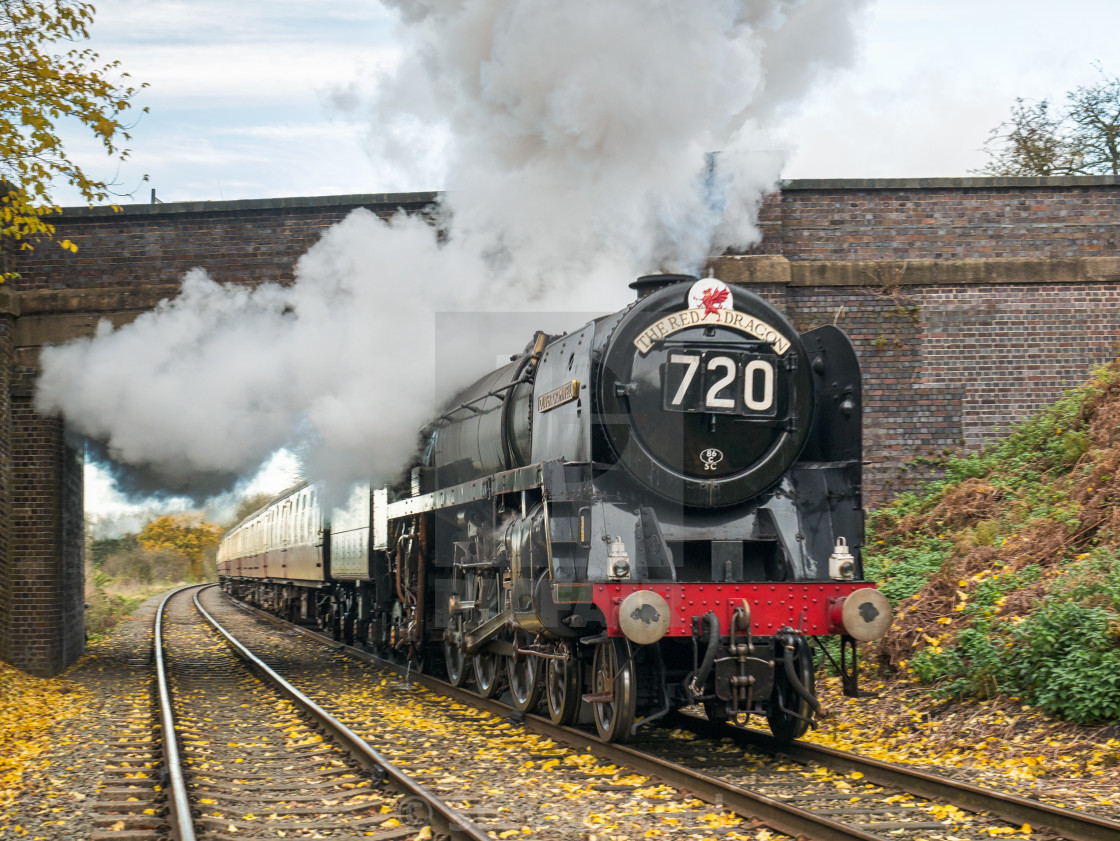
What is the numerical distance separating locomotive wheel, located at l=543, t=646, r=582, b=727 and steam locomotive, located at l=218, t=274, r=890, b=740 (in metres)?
0.01

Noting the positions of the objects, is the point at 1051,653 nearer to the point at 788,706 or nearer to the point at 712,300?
the point at 788,706

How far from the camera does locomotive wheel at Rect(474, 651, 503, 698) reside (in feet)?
31.1

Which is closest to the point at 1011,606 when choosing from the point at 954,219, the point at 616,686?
the point at 616,686

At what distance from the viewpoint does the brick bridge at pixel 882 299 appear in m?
12.7

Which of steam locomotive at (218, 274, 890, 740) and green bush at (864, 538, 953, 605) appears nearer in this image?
steam locomotive at (218, 274, 890, 740)

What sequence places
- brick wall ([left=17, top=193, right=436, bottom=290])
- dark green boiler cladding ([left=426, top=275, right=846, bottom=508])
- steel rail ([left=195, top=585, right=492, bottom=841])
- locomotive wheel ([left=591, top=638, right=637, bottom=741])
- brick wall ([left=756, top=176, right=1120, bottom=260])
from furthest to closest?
brick wall ([left=17, top=193, right=436, bottom=290]) → brick wall ([left=756, top=176, right=1120, bottom=260]) → dark green boiler cladding ([left=426, top=275, right=846, bottom=508]) → locomotive wheel ([left=591, top=638, right=637, bottom=741]) → steel rail ([left=195, top=585, right=492, bottom=841])

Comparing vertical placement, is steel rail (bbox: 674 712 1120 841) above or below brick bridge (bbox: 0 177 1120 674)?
below

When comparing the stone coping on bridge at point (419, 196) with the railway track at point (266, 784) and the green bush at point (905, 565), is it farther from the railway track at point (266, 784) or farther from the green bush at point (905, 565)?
the railway track at point (266, 784)

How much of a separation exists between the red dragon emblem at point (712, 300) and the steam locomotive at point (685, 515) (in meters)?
0.01

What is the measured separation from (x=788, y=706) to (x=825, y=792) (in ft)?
4.04

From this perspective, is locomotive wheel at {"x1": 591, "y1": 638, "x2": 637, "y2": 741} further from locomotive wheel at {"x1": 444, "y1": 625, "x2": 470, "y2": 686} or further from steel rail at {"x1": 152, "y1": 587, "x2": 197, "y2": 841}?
locomotive wheel at {"x1": 444, "y1": 625, "x2": 470, "y2": 686}

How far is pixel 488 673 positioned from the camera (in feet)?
32.0

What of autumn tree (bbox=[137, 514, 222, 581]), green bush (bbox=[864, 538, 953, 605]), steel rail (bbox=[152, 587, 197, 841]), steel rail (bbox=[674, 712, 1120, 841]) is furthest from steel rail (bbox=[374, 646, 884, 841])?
autumn tree (bbox=[137, 514, 222, 581])

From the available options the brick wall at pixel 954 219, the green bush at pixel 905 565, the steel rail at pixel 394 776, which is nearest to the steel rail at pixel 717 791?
the steel rail at pixel 394 776
